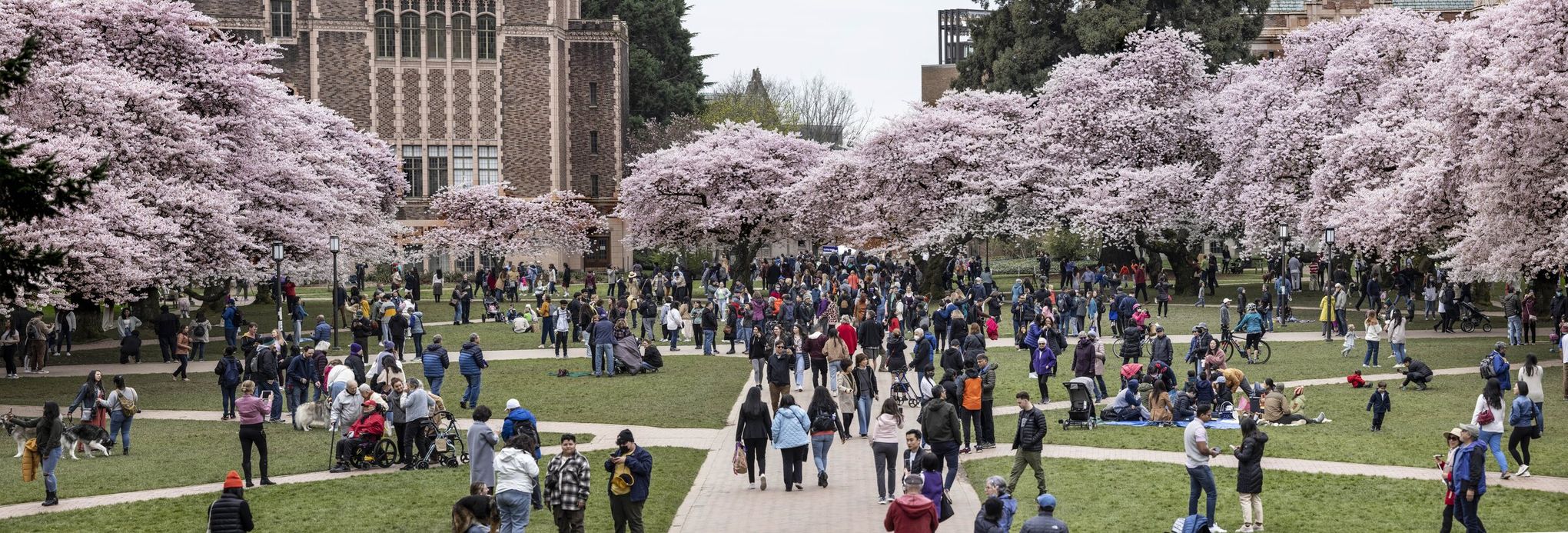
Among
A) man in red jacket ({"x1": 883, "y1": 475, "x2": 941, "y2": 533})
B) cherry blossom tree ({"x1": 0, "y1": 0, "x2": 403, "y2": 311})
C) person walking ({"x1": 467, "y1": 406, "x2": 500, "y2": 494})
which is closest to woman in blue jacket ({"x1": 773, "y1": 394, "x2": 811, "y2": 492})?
person walking ({"x1": 467, "y1": 406, "x2": 500, "y2": 494})

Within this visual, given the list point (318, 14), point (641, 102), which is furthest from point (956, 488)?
point (641, 102)

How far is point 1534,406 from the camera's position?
20031mm

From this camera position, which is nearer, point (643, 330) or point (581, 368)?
point (581, 368)

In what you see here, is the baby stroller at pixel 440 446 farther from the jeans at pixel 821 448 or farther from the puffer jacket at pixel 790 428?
the jeans at pixel 821 448

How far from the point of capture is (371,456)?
21.1 meters

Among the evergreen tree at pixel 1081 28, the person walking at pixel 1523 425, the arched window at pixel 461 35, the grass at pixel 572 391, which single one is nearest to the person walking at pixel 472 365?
the grass at pixel 572 391

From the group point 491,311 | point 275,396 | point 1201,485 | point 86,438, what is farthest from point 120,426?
point 491,311

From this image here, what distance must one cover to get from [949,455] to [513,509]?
5.53 m

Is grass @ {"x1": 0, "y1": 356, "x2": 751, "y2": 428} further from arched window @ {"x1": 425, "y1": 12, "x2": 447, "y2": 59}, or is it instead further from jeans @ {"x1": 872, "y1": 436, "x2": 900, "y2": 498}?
arched window @ {"x1": 425, "y1": 12, "x2": 447, "y2": 59}

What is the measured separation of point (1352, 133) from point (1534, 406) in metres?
27.5

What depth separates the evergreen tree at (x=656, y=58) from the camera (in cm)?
9506

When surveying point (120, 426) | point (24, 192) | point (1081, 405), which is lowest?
point (120, 426)

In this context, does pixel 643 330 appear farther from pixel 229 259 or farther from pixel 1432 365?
pixel 1432 365

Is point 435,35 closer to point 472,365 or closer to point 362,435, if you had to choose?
point 472,365
